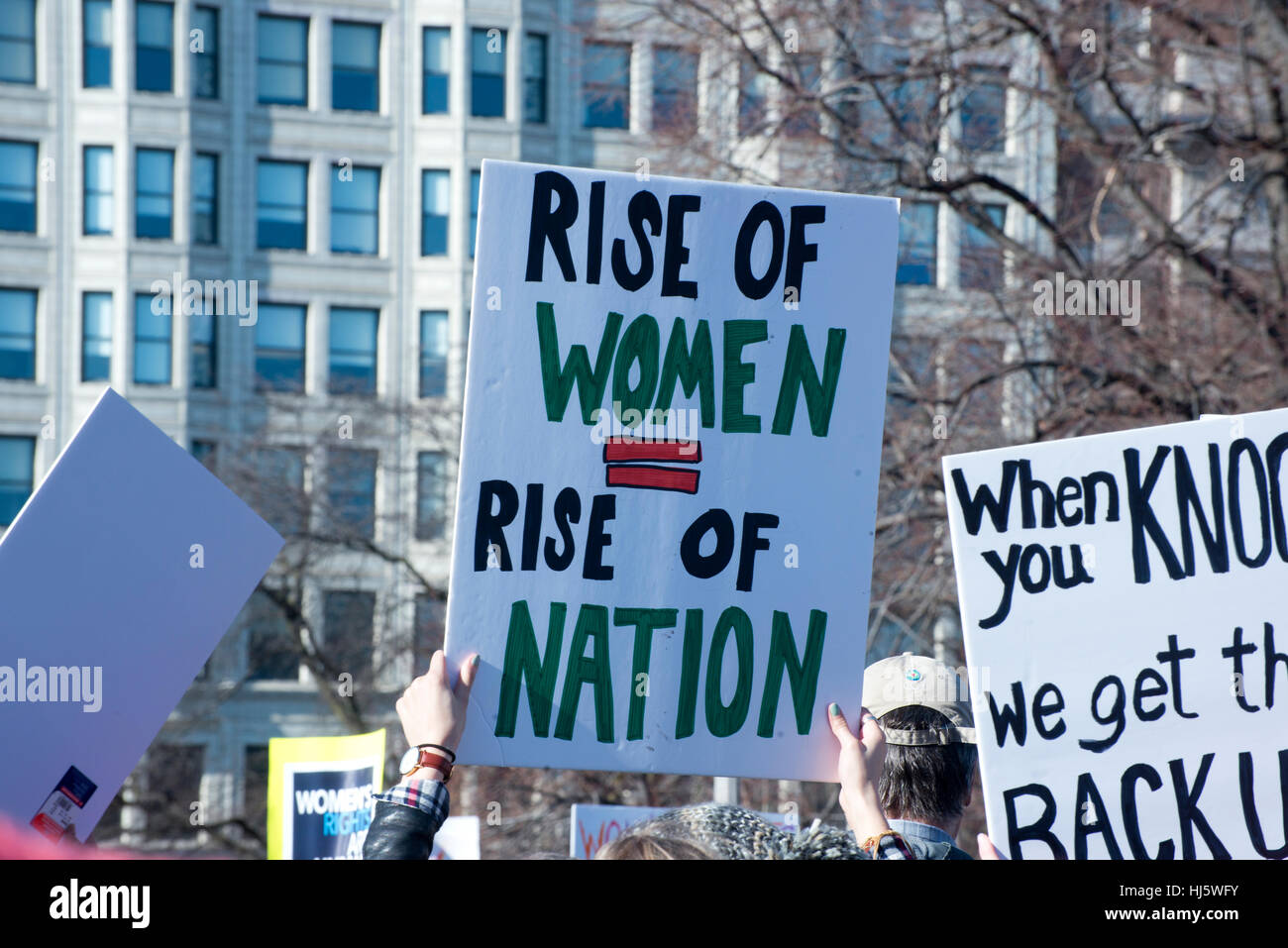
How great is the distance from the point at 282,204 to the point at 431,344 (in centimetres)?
451

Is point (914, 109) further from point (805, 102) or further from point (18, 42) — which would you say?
point (18, 42)

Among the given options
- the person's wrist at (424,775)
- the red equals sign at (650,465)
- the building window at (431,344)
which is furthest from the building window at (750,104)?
the building window at (431,344)

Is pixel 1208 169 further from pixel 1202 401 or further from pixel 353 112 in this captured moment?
pixel 353 112

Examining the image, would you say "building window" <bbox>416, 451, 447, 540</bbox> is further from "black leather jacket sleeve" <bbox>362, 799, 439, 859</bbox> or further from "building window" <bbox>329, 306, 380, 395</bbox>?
"black leather jacket sleeve" <bbox>362, 799, 439, 859</bbox>

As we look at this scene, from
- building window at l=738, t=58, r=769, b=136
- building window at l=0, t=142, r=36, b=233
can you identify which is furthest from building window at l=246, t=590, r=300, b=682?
building window at l=738, t=58, r=769, b=136

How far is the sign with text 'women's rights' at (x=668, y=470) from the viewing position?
10.1 ft

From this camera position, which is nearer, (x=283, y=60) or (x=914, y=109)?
(x=914, y=109)

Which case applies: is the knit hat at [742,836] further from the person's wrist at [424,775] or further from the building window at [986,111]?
the building window at [986,111]

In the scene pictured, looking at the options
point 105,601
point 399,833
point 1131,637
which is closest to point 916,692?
point 1131,637

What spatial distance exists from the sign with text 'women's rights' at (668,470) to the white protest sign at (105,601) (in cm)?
79

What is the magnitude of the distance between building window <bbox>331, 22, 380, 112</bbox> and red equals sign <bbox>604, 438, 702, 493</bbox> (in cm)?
3393

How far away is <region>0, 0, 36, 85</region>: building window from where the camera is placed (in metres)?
33.4

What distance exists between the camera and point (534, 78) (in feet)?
118
